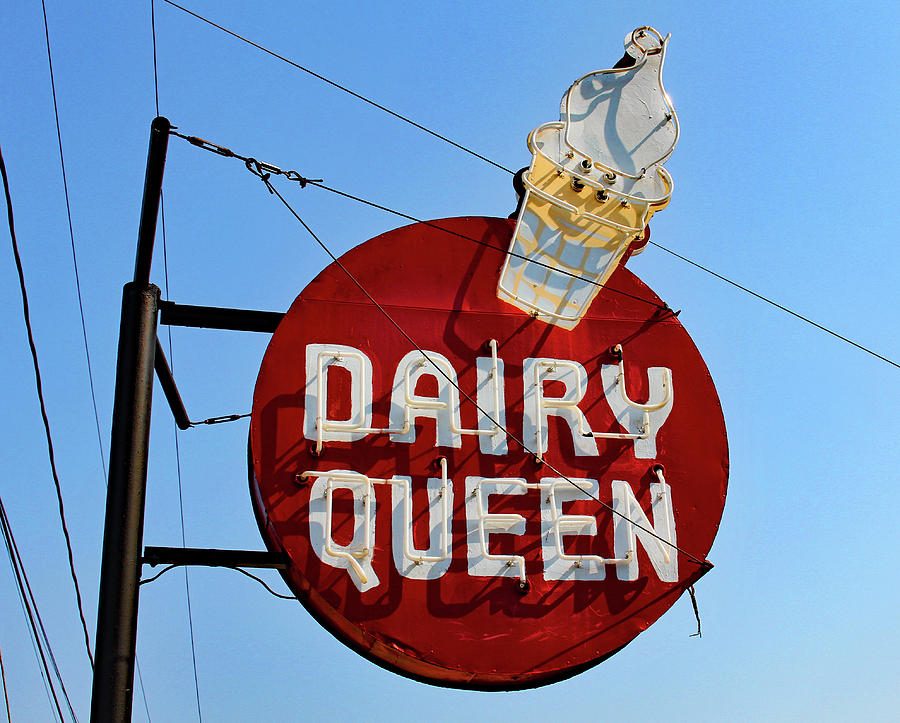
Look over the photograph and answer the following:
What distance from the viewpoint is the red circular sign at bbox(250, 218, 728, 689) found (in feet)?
20.6

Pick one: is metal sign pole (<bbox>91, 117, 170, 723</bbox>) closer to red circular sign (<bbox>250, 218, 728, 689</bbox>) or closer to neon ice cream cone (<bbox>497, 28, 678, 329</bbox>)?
red circular sign (<bbox>250, 218, 728, 689</bbox>)

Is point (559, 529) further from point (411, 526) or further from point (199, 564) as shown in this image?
point (199, 564)

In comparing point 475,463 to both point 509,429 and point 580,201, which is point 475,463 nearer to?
point 509,429

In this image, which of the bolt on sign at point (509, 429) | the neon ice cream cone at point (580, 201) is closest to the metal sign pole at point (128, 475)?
the bolt on sign at point (509, 429)

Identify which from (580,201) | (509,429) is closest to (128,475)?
(509,429)

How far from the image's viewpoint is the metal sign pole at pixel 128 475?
5363 millimetres

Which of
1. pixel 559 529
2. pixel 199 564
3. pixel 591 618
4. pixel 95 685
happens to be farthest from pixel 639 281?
pixel 95 685

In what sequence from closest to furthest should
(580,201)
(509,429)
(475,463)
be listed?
(475,463) → (509,429) → (580,201)

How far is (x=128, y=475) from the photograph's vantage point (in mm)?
5816

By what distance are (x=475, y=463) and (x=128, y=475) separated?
6.99 ft

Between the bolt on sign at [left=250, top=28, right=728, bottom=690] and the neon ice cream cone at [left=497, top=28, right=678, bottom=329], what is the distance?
0.02 meters

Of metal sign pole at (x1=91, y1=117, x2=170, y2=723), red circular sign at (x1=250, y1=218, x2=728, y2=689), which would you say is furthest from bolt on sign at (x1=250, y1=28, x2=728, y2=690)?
metal sign pole at (x1=91, y1=117, x2=170, y2=723)

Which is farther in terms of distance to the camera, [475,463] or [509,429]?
[509,429]

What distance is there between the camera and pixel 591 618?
21.3 feet
